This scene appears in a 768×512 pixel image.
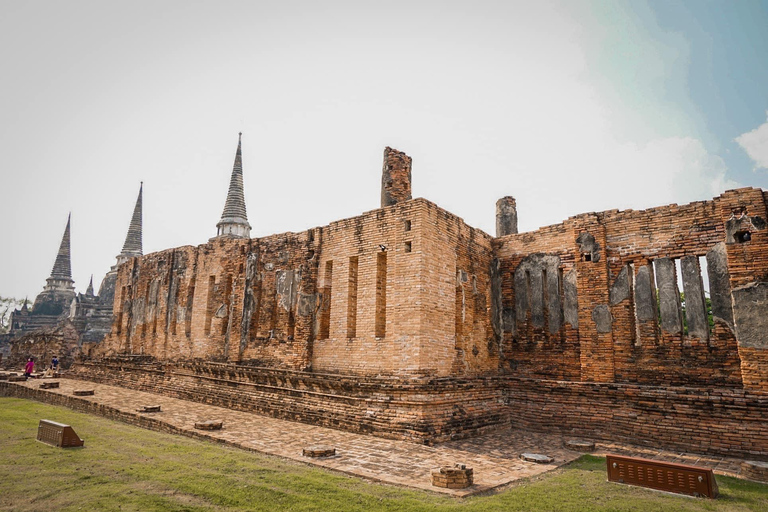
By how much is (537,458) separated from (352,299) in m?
5.89

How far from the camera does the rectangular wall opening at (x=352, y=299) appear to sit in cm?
1185

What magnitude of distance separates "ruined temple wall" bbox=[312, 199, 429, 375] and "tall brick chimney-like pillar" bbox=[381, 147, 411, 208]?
1.35 metres

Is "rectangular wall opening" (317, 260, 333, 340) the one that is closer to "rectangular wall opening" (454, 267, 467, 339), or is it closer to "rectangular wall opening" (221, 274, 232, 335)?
"rectangular wall opening" (454, 267, 467, 339)

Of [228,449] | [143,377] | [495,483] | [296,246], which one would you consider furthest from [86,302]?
[495,483]

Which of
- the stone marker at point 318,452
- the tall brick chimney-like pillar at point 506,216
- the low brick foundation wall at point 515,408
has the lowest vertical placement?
the stone marker at point 318,452

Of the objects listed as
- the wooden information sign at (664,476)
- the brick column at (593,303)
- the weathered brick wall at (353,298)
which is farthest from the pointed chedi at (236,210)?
the wooden information sign at (664,476)

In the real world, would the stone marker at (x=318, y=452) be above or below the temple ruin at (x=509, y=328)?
below

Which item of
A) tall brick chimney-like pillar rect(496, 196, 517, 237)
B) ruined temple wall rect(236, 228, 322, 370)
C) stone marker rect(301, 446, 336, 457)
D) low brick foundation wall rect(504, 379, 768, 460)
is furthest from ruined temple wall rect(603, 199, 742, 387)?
ruined temple wall rect(236, 228, 322, 370)

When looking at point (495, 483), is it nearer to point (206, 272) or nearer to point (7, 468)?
point (7, 468)

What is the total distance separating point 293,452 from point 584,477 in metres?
4.59

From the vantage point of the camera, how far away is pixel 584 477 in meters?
Result: 6.90

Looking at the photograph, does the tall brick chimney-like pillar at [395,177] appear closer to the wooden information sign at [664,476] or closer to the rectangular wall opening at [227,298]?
the rectangular wall opening at [227,298]

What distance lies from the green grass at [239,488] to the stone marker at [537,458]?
0.34 m

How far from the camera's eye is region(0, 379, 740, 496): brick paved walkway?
6863 millimetres
